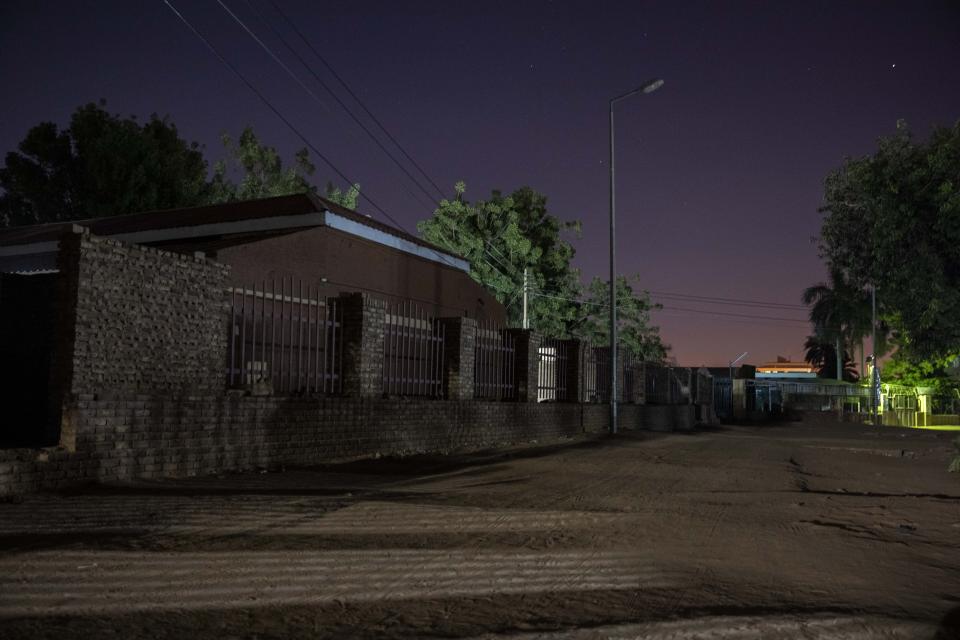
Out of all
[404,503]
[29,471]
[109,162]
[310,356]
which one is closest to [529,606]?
[404,503]

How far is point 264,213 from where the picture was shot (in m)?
20.1

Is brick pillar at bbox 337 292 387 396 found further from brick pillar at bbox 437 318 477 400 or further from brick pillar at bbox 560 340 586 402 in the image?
brick pillar at bbox 560 340 586 402

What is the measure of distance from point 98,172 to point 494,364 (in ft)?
75.5

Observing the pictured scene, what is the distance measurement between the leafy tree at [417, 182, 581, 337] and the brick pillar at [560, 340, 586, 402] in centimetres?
1423

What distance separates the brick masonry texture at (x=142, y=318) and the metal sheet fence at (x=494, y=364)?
6.97m

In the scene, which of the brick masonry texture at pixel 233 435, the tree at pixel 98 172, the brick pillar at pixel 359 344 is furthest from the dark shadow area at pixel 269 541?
the tree at pixel 98 172

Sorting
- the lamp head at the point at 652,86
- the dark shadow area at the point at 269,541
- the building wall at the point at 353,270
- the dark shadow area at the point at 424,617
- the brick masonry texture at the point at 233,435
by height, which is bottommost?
the dark shadow area at the point at 424,617

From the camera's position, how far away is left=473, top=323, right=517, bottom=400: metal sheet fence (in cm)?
1639

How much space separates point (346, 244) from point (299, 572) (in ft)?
53.5

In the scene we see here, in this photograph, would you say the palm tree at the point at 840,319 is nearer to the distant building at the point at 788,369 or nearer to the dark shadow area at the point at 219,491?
the distant building at the point at 788,369

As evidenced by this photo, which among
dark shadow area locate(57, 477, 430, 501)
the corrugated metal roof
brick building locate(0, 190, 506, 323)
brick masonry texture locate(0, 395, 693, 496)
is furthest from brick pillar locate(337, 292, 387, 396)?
the corrugated metal roof

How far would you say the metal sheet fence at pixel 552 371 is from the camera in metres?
20.0

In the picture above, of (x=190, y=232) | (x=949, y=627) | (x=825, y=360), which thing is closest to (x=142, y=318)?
(x=949, y=627)

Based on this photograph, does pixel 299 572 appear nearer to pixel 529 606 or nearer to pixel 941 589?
pixel 529 606
